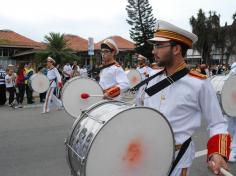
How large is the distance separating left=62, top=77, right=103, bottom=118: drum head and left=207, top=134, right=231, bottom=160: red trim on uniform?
161 inches

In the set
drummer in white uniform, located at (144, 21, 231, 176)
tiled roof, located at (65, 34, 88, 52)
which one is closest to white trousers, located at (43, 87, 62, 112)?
drummer in white uniform, located at (144, 21, 231, 176)

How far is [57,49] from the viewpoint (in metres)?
47.7

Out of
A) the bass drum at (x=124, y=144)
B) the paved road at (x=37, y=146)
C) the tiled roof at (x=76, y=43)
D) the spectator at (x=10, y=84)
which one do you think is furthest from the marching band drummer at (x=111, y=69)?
the tiled roof at (x=76, y=43)

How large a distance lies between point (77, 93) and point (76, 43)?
50.2m

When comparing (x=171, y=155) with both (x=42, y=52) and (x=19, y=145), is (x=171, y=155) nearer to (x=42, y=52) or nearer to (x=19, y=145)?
(x=19, y=145)

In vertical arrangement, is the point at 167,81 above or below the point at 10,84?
above

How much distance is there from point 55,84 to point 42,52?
1281 inches

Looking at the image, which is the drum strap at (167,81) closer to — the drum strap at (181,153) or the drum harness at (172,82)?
the drum harness at (172,82)

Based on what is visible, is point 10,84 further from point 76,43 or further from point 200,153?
point 76,43

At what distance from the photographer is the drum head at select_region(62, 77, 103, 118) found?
6.75 meters

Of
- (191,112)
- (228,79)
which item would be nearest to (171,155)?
(191,112)

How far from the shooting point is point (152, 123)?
2658 millimetres

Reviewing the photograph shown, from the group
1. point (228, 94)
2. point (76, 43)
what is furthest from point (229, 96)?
point (76, 43)

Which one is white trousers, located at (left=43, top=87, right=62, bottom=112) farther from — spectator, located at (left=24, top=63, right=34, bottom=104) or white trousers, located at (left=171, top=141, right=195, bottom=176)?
white trousers, located at (left=171, top=141, right=195, bottom=176)
